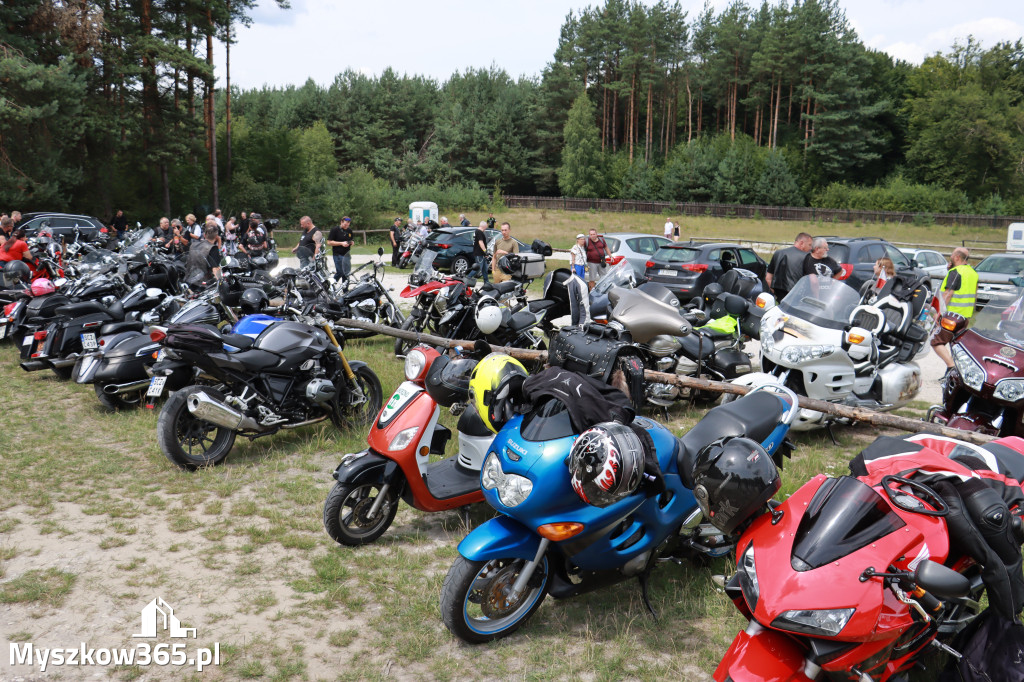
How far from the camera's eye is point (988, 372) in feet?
15.4

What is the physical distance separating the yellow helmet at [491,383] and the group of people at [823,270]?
6.59 m

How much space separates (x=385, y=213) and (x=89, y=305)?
133ft

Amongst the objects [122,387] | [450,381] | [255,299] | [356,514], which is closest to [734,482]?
[450,381]

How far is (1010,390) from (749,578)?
311 centimetres

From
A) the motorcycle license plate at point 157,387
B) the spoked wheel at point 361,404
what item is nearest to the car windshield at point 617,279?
the spoked wheel at point 361,404

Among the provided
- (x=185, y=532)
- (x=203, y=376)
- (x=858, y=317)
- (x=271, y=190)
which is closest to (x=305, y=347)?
(x=203, y=376)

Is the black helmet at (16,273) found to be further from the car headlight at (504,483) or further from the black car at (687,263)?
the black car at (687,263)

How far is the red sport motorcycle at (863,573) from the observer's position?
7.91 feet

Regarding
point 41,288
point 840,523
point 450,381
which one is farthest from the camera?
point 41,288

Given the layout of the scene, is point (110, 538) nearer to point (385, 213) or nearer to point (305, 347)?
point (305, 347)

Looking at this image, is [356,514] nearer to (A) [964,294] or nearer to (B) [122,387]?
(B) [122,387]

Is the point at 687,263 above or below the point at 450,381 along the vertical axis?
above

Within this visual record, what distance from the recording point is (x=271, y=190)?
42531 mm

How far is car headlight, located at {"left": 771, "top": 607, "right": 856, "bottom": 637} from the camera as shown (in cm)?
238
